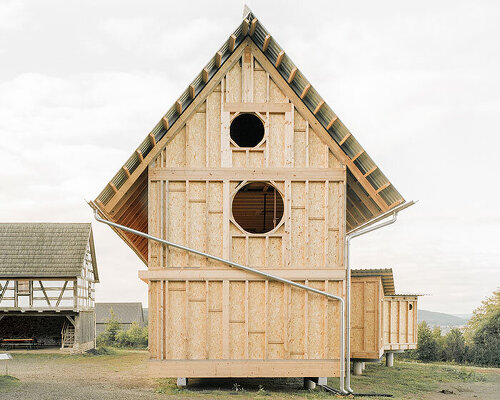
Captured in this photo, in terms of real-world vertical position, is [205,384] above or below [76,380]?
above

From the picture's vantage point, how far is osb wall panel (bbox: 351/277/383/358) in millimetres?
19250

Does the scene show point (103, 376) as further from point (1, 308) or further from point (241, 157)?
point (1, 308)

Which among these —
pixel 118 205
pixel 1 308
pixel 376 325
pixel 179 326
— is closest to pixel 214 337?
pixel 179 326

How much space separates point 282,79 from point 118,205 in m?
5.89

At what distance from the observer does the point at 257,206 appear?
75.4 feet

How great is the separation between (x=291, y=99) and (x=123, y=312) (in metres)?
45.5

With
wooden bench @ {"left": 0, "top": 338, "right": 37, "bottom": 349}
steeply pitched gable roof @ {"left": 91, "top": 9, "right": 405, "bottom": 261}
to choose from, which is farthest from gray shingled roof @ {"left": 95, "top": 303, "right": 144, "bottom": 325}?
steeply pitched gable roof @ {"left": 91, "top": 9, "right": 405, "bottom": 261}

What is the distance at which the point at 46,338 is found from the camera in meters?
34.4

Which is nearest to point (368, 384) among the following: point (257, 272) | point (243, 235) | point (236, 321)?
point (236, 321)

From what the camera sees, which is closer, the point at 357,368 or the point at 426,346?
the point at 357,368

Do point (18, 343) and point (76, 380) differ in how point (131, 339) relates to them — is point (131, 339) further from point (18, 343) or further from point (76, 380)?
point (76, 380)

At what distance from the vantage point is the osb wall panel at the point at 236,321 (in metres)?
15.2

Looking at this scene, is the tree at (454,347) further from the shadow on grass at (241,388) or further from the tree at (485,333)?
the shadow on grass at (241,388)

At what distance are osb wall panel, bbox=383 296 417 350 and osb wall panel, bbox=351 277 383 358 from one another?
5.40ft
